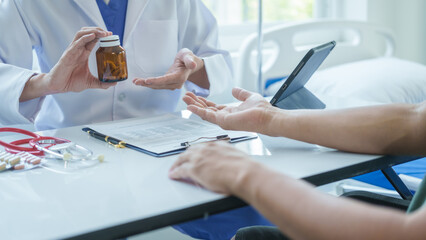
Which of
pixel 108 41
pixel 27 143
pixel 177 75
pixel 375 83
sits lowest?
pixel 375 83

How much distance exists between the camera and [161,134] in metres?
1.24

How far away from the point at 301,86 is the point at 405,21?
2.39 metres

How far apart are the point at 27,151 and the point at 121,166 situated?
26 cm

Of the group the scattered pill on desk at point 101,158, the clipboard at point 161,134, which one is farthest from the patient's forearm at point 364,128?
the scattered pill on desk at point 101,158

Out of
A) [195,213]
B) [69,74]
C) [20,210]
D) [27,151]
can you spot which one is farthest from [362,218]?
[69,74]

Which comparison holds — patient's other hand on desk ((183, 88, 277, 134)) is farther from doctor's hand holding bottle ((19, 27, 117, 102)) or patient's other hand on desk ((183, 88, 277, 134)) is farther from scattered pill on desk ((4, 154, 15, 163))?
scattered pill on desk ((4, 154, 15, 163))

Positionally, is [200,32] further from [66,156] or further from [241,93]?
[66,156]

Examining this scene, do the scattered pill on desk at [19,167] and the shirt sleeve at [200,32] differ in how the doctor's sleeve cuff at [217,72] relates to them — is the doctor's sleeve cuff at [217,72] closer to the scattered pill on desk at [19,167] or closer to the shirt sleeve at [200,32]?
the shirt sleeve at [200,32]

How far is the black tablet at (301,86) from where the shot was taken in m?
1.23

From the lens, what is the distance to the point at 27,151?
3.74ft

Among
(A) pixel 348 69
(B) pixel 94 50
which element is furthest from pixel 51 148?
(A) pixel 348 69

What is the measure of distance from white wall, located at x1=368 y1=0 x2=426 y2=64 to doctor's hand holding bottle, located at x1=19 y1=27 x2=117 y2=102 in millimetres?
2486

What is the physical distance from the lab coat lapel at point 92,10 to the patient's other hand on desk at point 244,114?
18.8 inches

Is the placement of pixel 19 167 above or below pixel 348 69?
above
